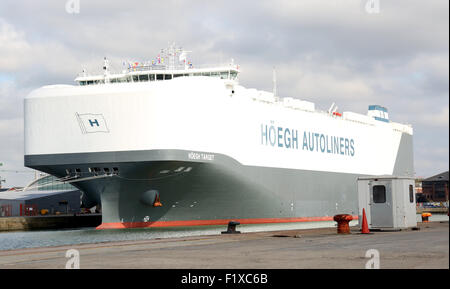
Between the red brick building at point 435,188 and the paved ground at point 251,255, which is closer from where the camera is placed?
the paved ground at point 251,255

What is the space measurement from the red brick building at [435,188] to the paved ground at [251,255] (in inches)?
5496

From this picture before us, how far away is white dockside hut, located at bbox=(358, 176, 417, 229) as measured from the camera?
27547 millimetres

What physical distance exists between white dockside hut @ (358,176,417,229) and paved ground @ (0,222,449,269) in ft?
19.3

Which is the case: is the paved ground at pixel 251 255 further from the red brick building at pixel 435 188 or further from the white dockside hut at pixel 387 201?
the red brick building at pixel 435 188

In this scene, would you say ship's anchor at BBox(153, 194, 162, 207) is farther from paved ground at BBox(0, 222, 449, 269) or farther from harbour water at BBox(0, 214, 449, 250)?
paved ground at BBox(0, 222, 449, 269)

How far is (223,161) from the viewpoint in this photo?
46.9m

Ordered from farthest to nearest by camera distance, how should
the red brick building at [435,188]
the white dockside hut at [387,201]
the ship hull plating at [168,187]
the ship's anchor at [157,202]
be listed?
the red brick building at [435,188], the ship's anchor at [157,202], the ship hull plating at [168,187], the white dockside hut at [387,201]

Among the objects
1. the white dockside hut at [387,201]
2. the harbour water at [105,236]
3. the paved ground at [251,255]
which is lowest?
the harbour water at [105,236]

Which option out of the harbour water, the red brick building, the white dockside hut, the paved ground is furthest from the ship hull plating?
the red brick building

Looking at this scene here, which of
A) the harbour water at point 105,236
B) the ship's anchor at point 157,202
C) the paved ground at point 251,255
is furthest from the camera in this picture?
the ship's anchor at point 157,202

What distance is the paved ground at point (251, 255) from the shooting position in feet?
47.8

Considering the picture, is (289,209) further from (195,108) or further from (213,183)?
(195,108)

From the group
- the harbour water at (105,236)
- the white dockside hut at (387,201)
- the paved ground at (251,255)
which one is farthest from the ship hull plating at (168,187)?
the paved ground at (251,255)
